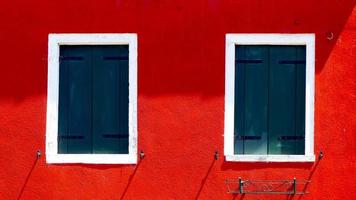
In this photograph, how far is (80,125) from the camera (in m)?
9.98

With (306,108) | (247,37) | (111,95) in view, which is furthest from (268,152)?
(111,95)

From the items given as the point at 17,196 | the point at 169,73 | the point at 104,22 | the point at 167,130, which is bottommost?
the point at 17,196

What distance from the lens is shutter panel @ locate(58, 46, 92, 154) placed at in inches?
392

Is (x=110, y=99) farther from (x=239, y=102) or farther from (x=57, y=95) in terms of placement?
(x=239, y=102)

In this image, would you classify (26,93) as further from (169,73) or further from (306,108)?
(306,108)

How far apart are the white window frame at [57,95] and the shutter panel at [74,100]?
81 mm

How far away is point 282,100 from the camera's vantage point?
32.5 feet

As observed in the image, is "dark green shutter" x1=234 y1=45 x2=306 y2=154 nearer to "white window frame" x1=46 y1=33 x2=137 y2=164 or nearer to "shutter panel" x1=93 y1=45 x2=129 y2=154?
"white window frame" x1=46 y1=33 x2=137 y2=164

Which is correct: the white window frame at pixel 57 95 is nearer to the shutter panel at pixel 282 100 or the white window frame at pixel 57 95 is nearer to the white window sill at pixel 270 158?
the white window sill at pixel 270 158

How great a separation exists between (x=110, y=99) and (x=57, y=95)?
0.64m

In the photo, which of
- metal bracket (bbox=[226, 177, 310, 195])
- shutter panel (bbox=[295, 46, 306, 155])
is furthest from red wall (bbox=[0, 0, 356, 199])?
shutter panel (bbox=[295, 46, 306, 155])

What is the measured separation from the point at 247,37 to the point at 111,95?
1.77m

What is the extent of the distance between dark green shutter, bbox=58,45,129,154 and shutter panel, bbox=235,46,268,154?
1.38 meters

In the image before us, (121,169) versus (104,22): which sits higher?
(104,22)
